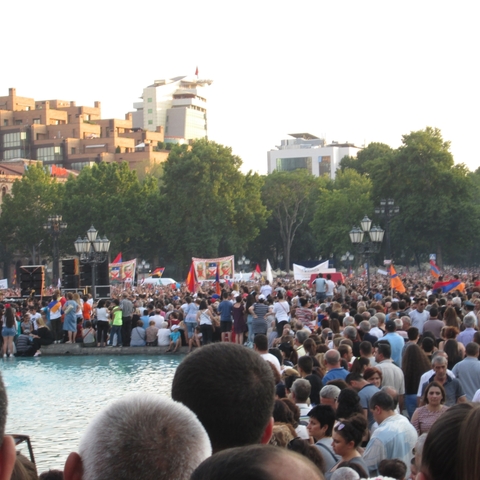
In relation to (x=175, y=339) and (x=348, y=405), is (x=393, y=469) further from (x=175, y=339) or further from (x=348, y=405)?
(x=175, y=339)

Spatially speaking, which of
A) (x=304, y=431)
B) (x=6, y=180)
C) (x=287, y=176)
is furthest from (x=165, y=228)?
(x=304, y=431)

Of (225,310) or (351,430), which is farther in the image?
(225,310)

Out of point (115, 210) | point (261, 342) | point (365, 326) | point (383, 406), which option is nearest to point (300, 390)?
point (383, 406)

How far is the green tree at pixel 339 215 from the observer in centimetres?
8631

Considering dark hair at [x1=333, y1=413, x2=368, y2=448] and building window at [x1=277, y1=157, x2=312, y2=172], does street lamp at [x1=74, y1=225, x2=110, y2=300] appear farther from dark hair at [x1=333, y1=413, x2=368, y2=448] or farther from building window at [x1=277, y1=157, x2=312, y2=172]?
building window at [x1=277, y1=157, x2=312, y2=172]

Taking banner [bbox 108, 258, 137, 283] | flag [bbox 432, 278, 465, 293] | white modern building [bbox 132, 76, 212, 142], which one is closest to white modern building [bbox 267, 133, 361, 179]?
white modern building [bbox 132, 76, 212, 142]

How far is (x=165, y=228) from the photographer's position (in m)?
84.2

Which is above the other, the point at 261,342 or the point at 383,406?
the point at 261,342

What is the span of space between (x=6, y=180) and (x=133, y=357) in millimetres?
83990

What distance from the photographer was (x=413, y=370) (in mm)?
10609

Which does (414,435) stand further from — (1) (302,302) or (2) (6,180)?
(2) (6,180)

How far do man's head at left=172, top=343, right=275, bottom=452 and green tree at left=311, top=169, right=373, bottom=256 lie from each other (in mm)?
80419

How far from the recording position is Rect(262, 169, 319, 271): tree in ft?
316

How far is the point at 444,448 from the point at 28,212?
A: 9154 cm
